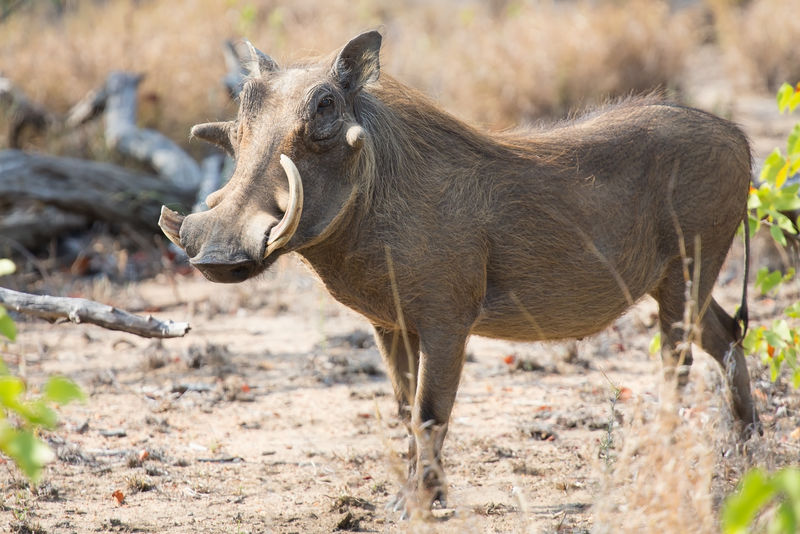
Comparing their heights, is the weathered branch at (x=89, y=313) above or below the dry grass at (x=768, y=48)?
above

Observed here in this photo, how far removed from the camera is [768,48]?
982 centimetres

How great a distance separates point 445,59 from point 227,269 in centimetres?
831

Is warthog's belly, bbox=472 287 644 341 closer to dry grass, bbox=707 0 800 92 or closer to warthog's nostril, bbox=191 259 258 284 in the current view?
warthog's nostril, bbox=191 259 258 284

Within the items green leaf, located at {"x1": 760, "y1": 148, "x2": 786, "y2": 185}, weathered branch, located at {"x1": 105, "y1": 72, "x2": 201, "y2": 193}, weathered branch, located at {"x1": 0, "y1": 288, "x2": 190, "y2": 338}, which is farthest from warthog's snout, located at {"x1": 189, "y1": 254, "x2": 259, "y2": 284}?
weathered branch, located at {"x1": 105, "y1": 72, "x2": 201, "y2": 193}

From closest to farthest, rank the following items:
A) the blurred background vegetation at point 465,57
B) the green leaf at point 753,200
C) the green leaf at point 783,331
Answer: the green leaf at point 783,331 < the green leaf at point 753,200 < the blurred background vegetation at point 465,57

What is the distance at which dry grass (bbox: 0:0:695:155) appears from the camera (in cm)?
853

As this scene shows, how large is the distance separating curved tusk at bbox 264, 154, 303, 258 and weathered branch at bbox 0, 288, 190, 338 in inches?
17.7

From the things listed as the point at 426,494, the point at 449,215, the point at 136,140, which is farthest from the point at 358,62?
the point at 136,140

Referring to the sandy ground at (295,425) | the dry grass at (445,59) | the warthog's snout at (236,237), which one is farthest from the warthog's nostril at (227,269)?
the dry grass at (445,59)

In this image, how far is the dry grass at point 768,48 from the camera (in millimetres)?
9820

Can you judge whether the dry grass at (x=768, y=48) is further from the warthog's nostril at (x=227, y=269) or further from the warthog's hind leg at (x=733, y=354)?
the warthog's nostril at (x=227, y=269)

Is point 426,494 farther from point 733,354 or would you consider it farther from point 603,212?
point 733,354

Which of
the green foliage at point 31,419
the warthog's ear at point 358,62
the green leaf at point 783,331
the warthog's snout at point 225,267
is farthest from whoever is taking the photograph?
the green leaf at point 783,331

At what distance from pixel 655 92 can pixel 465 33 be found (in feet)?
26.9
